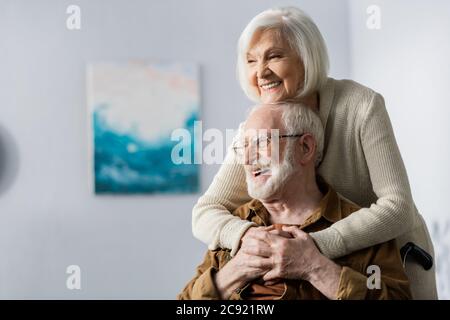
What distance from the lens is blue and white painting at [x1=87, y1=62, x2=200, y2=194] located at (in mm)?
3193

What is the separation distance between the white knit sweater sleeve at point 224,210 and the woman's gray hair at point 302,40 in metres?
0.18

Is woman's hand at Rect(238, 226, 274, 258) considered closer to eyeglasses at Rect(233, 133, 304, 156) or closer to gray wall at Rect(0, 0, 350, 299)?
eyeglasses at Rect(233, 133, 304, 156)

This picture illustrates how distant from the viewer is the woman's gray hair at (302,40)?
4.79 feet

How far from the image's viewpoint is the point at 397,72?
2.52 metres

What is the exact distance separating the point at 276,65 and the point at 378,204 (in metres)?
0.37

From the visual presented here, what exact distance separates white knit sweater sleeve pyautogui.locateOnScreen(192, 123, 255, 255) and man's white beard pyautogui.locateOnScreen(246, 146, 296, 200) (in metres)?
0.07

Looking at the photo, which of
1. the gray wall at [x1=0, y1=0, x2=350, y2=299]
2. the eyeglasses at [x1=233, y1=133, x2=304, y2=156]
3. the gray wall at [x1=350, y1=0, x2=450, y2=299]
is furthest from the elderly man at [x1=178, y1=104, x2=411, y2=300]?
the gray wall at [x1=0, y1=0, x2=350, y2=299]

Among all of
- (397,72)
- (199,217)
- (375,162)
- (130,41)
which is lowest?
(199,217)

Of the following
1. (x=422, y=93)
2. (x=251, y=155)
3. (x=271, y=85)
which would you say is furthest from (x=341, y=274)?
(x=422, y=93)

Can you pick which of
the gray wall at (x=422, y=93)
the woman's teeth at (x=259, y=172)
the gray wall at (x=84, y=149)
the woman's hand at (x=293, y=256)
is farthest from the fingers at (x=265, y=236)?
the gray wall at (x=84, y=149)

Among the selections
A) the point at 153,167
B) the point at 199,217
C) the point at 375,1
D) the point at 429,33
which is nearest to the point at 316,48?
the point at 199,217

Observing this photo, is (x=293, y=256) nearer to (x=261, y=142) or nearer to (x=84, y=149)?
(x=261, y=142)

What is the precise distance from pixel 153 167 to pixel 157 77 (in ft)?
1.45
